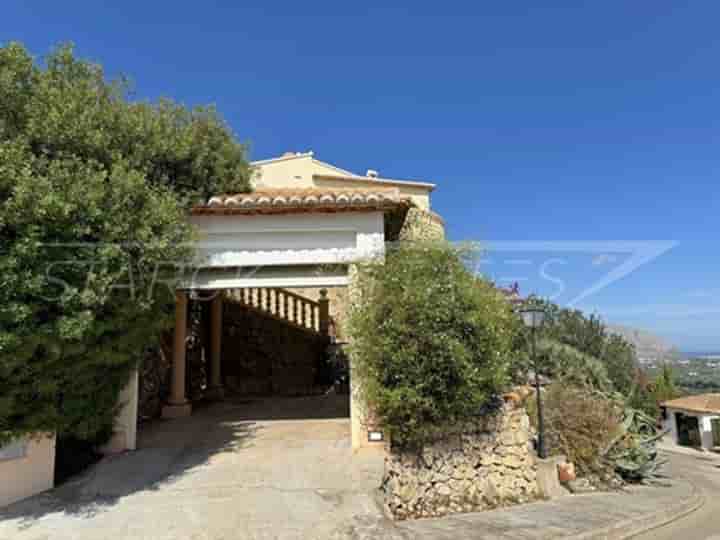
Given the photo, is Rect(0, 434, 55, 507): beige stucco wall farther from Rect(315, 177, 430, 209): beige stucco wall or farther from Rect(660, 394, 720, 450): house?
Rect(660, 394, 720, 450): house

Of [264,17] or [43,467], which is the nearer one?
[43,467]

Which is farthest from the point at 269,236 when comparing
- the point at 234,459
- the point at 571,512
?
the point at 571,512

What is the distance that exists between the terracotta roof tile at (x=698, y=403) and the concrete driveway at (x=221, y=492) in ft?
75.3

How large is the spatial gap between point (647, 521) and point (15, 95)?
34.5ft

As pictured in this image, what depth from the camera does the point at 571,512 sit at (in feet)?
19.2

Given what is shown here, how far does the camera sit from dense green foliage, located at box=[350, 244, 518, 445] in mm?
5910

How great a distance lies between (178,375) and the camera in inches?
406

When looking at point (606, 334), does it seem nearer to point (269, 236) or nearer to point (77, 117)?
point (269, 236)

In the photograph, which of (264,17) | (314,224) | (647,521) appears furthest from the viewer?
(264,17)

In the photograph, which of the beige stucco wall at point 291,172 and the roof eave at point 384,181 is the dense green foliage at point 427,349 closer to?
the roof eave at point 384,181

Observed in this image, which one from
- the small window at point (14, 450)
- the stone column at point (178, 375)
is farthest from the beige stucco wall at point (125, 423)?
the stone column at point (178, 375)

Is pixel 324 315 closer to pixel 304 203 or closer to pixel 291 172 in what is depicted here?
pixel 304 203

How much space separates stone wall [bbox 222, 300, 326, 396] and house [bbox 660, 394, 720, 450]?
66.8 ft

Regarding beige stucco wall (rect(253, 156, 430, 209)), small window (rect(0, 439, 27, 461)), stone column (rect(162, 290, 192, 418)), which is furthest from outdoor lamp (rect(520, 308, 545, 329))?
beige stucco wall (rect(253, 156, 430, 209))
